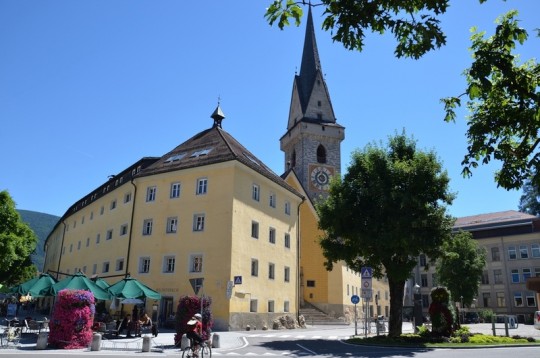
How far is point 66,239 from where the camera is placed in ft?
173

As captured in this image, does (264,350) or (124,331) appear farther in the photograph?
(124,331)

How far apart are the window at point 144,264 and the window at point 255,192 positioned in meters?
8.49

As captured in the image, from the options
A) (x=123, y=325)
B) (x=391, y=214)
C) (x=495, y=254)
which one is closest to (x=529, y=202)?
(x=495, y=254)

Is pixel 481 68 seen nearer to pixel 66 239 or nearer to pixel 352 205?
pixel 352 205

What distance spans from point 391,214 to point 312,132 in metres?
40.8

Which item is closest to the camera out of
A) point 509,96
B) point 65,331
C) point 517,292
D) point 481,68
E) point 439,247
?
point 481,68

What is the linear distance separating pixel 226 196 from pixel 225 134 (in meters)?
8.04

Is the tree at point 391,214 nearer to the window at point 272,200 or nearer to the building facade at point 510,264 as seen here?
the window at point 272,200

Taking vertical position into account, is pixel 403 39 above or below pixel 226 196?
below

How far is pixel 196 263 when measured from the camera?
2906 cm

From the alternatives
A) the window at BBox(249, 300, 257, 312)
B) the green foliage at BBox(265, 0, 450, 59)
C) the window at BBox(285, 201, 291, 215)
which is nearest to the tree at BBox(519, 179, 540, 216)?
the window at BBox(285, 201, 291, 215)

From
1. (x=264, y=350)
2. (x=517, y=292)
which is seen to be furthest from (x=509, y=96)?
(x=517, y=292)

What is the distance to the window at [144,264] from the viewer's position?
31034 mm

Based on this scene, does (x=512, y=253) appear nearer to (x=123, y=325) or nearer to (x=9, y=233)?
(x=123, y=325)
